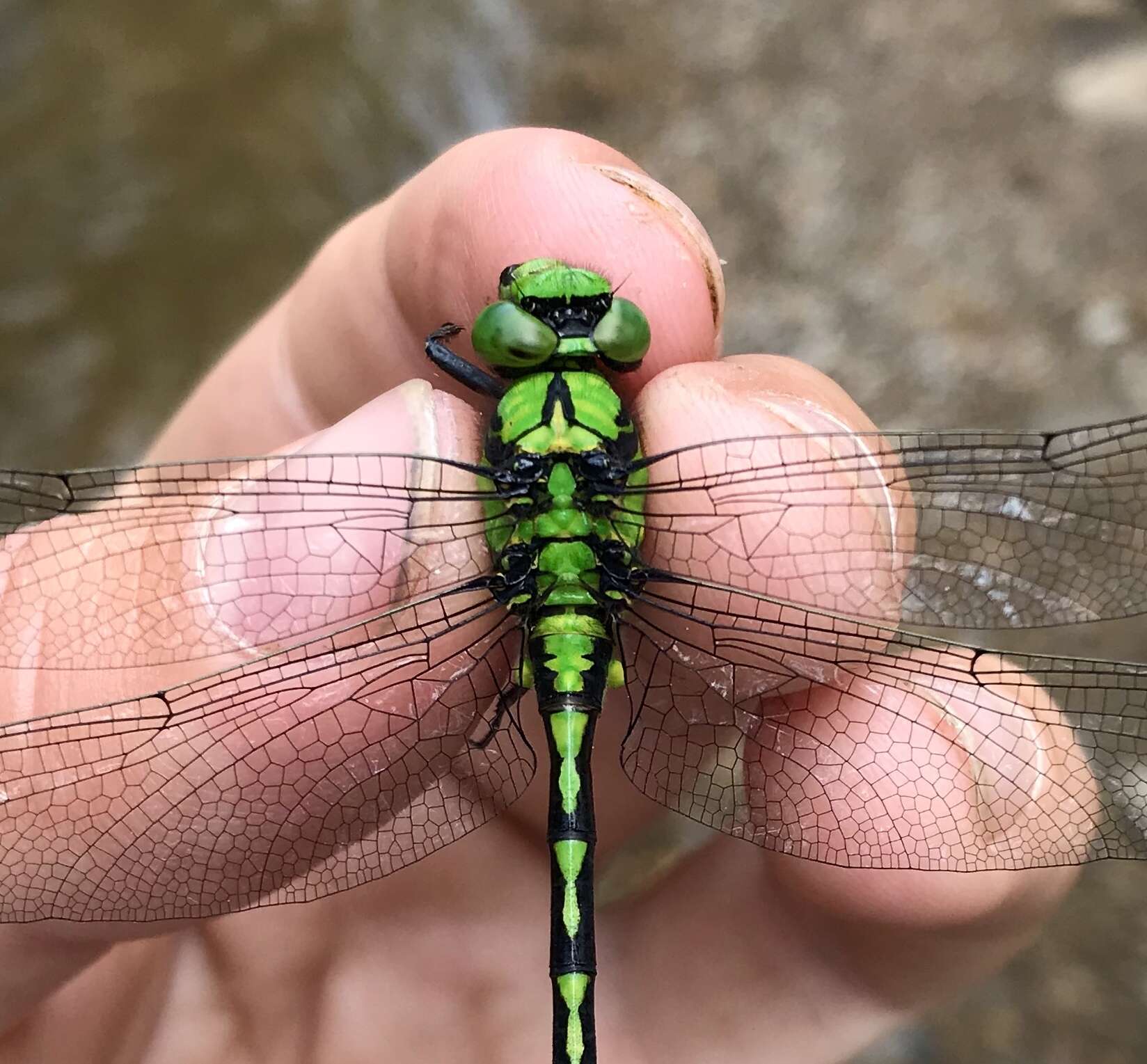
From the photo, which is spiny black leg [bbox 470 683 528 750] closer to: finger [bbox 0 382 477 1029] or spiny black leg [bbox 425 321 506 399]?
finger [bbox 0 382 477 1029]

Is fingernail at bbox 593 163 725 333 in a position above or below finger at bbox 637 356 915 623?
above

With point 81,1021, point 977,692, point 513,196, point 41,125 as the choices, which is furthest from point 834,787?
point 41,125

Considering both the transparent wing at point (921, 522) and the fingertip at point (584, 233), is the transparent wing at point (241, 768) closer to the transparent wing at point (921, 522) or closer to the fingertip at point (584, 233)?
the transparent wing at point (921, 522)

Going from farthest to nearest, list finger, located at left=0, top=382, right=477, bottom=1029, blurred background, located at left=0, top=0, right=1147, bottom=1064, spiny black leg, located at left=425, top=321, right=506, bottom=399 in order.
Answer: blurred background, located at left=0, top=0, right=1147, bottom=1064 < spiny black leg, located at left=425, top=321, right=506, bottom=399 < finger, located at left=0, top=382, right=477, bottom=1029

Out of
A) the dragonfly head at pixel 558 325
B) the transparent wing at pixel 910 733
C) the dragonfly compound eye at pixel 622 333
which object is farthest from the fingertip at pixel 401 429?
the transparent wing at pixel 910 733

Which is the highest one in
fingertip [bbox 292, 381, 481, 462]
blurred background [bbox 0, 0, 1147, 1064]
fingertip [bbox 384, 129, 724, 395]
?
blurred background [bbox 0, 0, 1147, 1064]

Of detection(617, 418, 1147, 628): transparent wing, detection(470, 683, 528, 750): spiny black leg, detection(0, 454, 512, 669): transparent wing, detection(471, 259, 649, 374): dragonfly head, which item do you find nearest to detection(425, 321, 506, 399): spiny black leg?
detection(471, 259, 649, 374): dragonfly head
